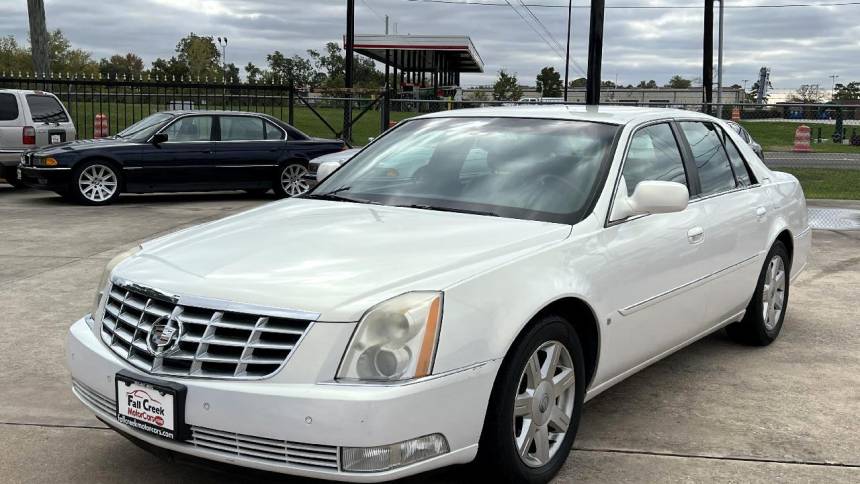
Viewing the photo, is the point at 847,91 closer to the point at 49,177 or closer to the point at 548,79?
the point at 548,79

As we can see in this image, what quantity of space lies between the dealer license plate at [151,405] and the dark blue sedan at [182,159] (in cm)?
1104

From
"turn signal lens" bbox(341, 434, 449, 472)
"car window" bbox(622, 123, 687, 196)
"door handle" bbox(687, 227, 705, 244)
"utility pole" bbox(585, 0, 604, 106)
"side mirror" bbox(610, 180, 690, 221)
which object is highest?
"utility pole" bbox(585, 0, 604, 106)

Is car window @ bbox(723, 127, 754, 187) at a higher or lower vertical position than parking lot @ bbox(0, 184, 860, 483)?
higher

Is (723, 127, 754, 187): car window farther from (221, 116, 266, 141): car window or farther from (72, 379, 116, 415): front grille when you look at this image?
(221, 116, 266, 141): car window

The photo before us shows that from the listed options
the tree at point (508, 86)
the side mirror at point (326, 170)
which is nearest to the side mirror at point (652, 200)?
the side mirror at point (326, 170)

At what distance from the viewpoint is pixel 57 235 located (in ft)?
33.5

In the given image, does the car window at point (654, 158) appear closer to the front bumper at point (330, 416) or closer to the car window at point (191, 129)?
the front bumper at point (330, 416)

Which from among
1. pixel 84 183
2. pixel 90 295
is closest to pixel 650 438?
pixel 90 295

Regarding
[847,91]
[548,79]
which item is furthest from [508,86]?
[847,91]

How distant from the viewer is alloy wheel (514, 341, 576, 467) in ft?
10.9

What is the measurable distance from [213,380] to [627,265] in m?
1.88

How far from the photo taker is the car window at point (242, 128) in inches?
573

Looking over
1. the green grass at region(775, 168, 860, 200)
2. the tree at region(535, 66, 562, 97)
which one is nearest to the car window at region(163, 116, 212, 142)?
the green grass at region(775, 168, 860, 200)

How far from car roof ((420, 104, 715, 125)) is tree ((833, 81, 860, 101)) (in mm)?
92066
